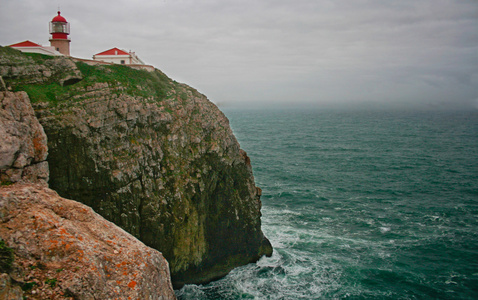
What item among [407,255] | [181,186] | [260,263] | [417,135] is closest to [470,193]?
[407,255]

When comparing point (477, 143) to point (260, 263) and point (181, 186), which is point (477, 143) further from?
point (181, 186)

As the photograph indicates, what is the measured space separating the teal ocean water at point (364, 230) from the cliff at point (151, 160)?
4.37 metres

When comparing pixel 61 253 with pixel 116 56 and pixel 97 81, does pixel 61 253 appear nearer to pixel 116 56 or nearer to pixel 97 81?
pixel 97 81

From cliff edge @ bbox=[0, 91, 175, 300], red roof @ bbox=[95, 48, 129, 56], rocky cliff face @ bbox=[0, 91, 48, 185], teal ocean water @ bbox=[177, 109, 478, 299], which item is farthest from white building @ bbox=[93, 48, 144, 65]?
teal ocean water @ bbox=[177, 109, 478, 299]

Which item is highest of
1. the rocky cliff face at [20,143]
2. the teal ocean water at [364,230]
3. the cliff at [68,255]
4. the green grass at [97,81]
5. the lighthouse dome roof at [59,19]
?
the lighthouse dome roof at [59,19]

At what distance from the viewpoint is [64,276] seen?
14180 millimetres

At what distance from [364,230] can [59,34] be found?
151 feet

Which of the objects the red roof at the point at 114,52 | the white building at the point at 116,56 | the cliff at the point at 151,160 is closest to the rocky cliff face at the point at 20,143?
the cliff at the point at 151,160

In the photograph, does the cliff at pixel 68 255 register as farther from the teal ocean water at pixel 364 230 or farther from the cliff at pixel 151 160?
the teal ocean water at pixel 364 230

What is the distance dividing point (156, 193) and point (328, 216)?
91.2ft

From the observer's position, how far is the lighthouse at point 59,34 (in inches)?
1630

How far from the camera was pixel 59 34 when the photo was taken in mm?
41469

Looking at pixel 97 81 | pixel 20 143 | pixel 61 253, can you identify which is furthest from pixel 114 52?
pixel 61 253

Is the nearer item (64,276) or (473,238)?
(64,276)
